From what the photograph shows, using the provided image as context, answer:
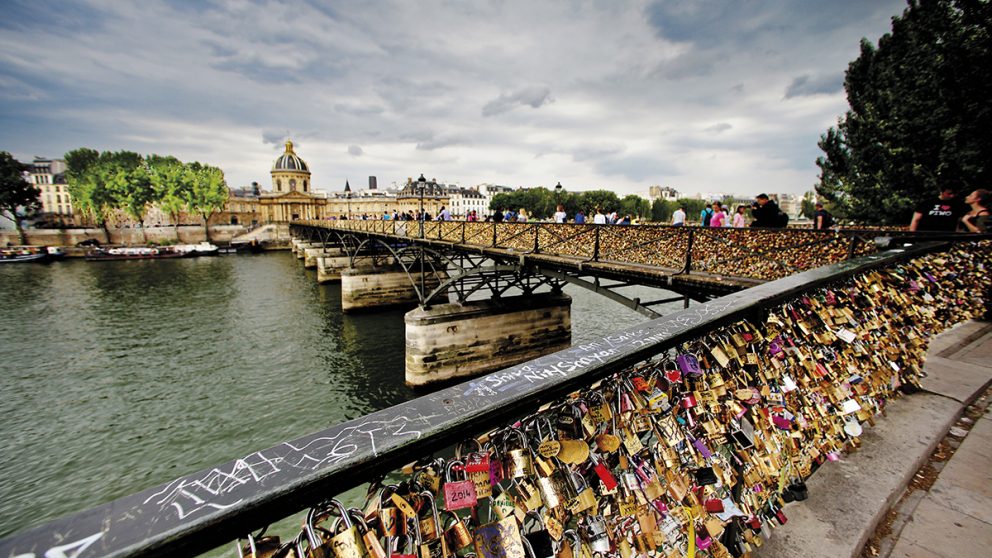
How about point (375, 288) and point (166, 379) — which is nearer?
point (166, 379)

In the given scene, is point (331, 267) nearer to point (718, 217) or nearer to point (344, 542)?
point (718, 217)

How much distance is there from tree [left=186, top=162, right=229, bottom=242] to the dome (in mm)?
34913

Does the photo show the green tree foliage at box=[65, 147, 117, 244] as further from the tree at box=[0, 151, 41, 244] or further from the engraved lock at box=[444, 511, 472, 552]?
the engraved lock at box=[444, 511, 472, 552]

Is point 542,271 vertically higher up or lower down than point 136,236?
higher up

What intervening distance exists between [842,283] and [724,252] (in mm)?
5304

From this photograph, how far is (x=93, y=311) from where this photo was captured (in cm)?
Answer: 2619

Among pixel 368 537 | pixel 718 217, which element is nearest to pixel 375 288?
pixel 718 217

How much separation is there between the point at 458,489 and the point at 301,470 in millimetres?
475

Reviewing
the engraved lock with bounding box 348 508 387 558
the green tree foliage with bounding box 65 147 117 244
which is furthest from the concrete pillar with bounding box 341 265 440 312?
the green tree foliage with bounding box 65 147 117 244

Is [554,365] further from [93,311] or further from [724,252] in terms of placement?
[93,311]

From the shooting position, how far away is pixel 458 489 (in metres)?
1.17

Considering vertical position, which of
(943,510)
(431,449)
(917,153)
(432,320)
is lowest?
(432,320)

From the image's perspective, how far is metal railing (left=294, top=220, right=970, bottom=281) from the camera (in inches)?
259

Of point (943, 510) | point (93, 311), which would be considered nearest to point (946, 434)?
point (943, 510)
